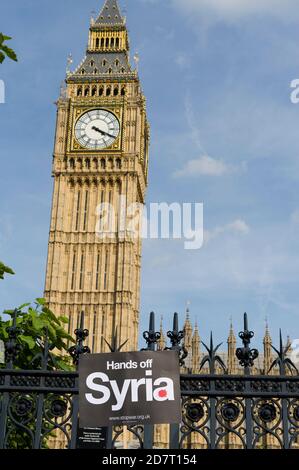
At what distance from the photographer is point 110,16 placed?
46.6 metres

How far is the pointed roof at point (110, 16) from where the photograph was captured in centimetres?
4636

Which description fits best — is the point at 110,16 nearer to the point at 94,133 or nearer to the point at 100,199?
the point at 94,133

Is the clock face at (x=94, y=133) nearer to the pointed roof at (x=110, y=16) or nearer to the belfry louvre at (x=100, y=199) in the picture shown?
the belfry louvre at (x=100, y=199)

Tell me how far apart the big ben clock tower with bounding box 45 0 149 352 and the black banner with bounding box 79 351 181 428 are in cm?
3285

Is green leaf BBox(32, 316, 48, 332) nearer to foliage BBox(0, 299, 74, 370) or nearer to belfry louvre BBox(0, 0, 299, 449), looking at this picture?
foliage BBox(0, 299, 74, 370)

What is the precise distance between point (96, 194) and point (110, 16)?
46.6 ft

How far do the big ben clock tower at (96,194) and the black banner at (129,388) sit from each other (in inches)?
1293

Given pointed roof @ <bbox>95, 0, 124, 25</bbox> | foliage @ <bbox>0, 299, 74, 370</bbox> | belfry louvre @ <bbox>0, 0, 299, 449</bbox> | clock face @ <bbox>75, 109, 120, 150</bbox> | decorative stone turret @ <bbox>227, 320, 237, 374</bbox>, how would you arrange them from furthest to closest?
pointed roof @ <bbox>95, 0, 124, 25</bbox>, clock face @ <bbox>75, 109, 120, 150</bbox>, belfry louvre @ <bbox>0, 0, 299, 449</bbox>, decorative stone turret @ <bbox>227, 320, 237, 374</bbox>, foliage @ <bbox>0, 299, 74, 370</bbox>

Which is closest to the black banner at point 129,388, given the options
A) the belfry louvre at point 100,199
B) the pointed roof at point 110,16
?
the belfry louvre at point 100,199

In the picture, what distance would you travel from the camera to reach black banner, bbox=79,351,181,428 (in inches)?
190

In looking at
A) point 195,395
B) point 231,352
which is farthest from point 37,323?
point 231,352

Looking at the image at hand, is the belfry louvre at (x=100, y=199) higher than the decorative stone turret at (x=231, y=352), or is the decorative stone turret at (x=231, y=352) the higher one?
the belfry louvre at (x=100, y=199)

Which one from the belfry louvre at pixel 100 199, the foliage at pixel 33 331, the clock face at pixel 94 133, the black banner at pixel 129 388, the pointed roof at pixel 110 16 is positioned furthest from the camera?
the pointed roof at pixel 110 16

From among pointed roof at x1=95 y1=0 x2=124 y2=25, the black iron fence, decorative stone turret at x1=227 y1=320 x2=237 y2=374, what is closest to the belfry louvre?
decorative stone turret at x1=227 y1=320 x2=237 y2=374
